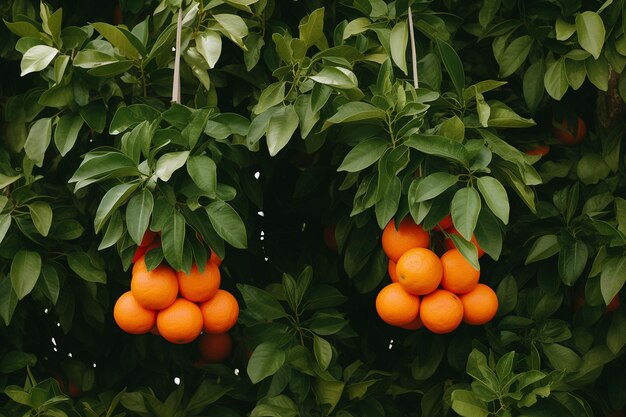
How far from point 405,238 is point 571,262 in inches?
26.7

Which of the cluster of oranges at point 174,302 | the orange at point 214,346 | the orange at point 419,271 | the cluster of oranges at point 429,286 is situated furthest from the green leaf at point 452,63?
the orange at point 214,346

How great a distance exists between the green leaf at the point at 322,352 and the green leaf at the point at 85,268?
21.8 inches

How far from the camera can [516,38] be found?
297cm

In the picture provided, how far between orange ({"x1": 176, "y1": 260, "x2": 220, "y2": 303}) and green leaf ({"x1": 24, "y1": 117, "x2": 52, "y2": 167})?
0.58 m

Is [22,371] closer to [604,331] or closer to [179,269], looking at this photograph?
Result: [179,269]

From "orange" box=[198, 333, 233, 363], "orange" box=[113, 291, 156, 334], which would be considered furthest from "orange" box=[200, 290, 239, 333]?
"orange" box=[198, 333, 233, 363]

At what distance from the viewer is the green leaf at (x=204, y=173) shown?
2174mm

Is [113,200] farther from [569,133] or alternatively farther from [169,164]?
[569,133]

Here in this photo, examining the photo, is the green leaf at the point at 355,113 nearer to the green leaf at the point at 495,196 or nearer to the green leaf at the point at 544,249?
the green leaf at the point at 495,196

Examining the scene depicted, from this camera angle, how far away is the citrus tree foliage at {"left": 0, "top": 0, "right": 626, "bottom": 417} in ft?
7.48

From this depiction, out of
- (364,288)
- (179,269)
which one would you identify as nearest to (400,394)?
(364,288)

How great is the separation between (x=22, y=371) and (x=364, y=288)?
101cm

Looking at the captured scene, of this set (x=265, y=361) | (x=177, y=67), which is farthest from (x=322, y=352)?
(x=177, y=67)

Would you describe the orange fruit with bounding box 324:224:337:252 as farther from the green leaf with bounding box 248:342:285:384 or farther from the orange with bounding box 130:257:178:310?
the orange with bounding box 130:257:178:310
